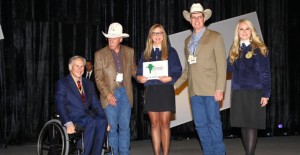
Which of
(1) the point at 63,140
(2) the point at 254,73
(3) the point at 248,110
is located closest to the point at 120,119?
(1) the point at 63,140

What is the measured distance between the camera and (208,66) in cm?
435

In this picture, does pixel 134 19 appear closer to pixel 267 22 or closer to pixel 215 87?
pixel 267 22

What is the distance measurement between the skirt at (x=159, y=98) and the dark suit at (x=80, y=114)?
0.42 m

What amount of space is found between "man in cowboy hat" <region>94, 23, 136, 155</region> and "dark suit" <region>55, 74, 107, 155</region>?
258mm

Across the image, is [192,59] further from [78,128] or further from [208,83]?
[78,128]

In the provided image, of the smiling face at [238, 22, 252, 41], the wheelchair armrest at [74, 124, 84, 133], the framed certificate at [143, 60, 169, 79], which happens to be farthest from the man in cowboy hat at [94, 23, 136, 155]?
the smiling face at [238, 22, 252, 41]

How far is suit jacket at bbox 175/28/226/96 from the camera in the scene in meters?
4.31

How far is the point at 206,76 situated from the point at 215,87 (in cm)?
12

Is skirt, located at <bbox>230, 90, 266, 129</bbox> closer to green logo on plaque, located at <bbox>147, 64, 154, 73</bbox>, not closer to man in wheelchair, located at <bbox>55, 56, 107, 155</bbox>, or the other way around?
green logo on plaque, located at <bbox>147, 64, 154, 73</bbox>

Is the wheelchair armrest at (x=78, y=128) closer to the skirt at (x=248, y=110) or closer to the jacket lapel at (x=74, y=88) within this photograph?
the jacket lapel at (x=74, y=88)

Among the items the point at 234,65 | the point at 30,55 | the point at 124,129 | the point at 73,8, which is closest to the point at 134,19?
the point at 73,8

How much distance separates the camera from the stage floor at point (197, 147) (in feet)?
19.0

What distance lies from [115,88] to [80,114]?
0.53 meters

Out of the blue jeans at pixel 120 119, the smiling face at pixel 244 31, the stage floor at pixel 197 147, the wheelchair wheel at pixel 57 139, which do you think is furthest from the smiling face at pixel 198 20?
the stage floor at pixel 197 147
